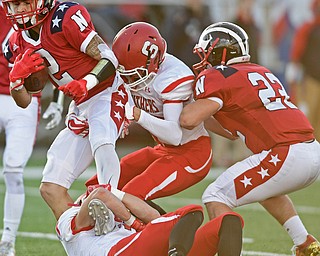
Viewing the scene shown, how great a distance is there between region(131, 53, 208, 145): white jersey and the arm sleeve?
0.05 m

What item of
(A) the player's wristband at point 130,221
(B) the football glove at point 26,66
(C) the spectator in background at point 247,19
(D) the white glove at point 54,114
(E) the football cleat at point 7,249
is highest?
(B) the football glove at point 26,66

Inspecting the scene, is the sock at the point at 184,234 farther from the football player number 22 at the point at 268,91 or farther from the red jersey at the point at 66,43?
the red jersey at the point at 66,43

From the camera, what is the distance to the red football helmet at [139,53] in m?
5.38

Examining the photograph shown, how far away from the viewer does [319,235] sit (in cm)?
657

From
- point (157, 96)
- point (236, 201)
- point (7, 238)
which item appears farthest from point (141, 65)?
point (7, 238)

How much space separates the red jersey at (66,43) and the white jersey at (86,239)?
1.03 m

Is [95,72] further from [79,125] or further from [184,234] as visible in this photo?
[184,234]

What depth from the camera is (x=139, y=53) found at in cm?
537

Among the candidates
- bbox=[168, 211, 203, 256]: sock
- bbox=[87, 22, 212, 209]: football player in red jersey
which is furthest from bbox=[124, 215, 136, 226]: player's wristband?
bbox=[87, 22, 212, 209]: football player in red jersey

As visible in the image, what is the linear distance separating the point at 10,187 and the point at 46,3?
133cm

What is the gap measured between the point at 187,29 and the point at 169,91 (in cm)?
614

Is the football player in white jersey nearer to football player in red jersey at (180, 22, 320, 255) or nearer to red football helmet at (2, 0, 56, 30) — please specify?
football player in red jersey at (180, 22, 320, 255)

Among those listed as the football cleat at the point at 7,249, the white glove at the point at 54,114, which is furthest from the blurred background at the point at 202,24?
the football cleat at the point at 7,249

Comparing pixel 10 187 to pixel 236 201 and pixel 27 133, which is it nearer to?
pixel 27 133
